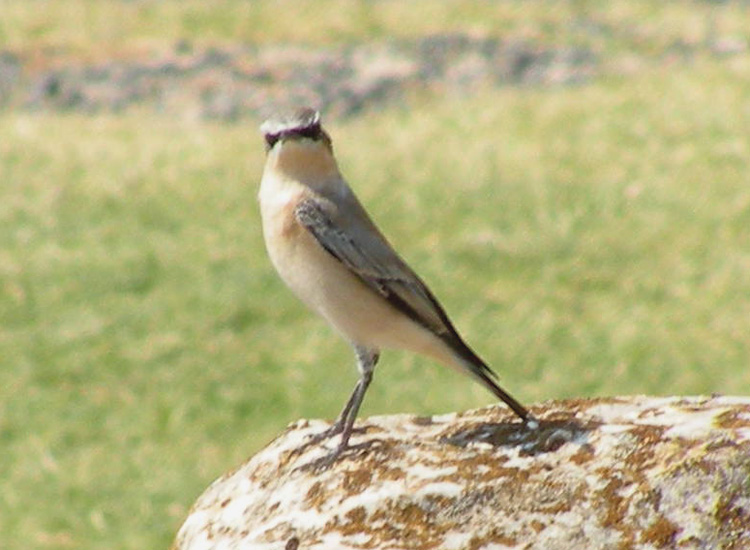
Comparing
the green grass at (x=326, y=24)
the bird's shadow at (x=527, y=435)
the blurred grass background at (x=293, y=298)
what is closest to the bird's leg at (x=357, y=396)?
the bird's shadow at (x=527, y=435)

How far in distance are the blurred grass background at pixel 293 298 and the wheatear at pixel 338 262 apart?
250 inches

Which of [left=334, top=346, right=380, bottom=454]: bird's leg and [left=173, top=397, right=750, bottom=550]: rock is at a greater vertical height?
[left=334, top=346, right=380, bottom=454]: bird's leg

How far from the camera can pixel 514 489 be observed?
585 centimetres

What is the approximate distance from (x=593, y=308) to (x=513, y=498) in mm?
11136

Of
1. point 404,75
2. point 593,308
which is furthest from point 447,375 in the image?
point 404,75

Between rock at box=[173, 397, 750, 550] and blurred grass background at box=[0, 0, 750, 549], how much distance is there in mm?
6665

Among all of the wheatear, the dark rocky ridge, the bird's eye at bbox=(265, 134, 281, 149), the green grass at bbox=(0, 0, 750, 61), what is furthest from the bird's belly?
the green grass at bbox=(0, 0, 750, 61)

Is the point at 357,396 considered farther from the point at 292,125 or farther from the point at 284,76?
the point at 284,76

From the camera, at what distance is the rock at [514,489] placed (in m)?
5.67

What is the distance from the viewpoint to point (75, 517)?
1306 centimetres

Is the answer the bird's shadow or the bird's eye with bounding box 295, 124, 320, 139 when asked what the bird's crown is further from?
the bird's shadow

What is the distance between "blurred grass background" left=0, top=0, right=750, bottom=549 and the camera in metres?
14.3

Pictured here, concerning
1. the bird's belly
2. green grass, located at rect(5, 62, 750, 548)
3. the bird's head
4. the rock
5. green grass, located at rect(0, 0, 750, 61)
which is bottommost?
the rock

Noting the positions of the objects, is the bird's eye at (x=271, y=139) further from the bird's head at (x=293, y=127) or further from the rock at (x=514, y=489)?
the rock at (x=514, y=489)
